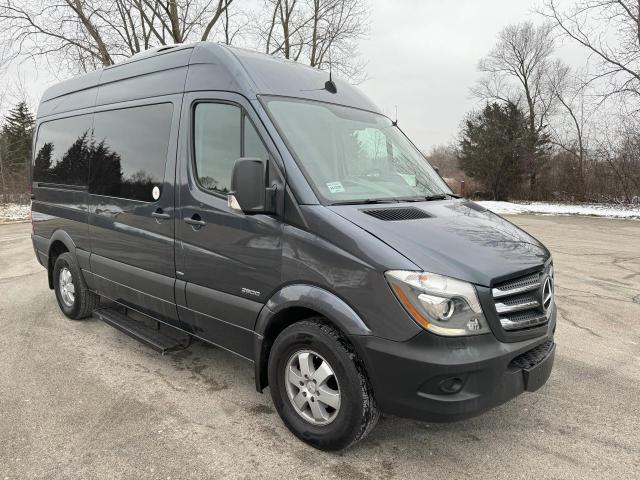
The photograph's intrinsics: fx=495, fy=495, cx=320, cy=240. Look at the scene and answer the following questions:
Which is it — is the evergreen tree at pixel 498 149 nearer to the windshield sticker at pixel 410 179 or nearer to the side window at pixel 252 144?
the windshield sticker at pixel 410 179

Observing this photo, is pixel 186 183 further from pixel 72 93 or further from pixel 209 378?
pixel 72 93

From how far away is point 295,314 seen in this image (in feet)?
10.4

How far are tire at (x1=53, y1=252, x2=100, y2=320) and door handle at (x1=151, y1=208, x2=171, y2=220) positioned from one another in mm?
1879

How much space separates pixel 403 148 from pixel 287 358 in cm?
204

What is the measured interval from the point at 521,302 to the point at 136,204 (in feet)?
10.4

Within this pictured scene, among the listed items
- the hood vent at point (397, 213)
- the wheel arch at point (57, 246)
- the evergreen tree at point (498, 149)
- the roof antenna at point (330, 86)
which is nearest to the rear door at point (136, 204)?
the wheel arch at point (57, 246)

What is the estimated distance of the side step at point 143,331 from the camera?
4236mm

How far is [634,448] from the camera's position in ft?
10.3

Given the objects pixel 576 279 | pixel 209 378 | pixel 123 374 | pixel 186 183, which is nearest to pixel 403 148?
pixel 186 183

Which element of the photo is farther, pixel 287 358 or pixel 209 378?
pixel 209 378

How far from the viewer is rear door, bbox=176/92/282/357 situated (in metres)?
3.25

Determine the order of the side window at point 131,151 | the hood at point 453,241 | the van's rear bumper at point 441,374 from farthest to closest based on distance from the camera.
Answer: the side window at point 131,151
the hood at point 453,241
the van's rear bumper at point 441,374

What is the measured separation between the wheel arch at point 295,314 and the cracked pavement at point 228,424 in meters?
0.51

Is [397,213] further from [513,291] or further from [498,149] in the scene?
[498,149]
